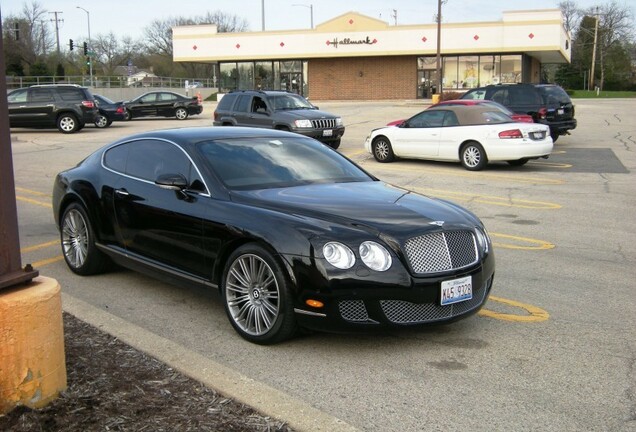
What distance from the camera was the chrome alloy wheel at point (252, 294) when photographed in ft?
15.6

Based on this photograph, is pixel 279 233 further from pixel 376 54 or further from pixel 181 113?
pixel 376 54

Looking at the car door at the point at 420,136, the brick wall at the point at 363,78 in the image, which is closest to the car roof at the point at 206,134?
the car door at the point at 420,136

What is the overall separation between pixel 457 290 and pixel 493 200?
7278 mm

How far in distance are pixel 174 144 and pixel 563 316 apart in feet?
11.9

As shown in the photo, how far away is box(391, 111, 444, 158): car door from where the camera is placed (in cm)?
1627

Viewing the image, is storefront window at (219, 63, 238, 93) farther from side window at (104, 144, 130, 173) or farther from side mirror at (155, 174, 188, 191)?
side mirror at (155, 174, 188, 191)

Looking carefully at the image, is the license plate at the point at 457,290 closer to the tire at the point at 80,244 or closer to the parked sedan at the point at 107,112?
the tire at the point at 80,244

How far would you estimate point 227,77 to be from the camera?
60438 millimetres

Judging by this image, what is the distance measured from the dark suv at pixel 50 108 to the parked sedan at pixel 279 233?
2195cm

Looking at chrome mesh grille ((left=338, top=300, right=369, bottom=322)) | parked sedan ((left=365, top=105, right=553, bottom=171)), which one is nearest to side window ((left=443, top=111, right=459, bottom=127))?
parked sedan ((left=365, top=105, right=553, bottom=171))

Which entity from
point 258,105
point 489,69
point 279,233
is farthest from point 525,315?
point 489,69

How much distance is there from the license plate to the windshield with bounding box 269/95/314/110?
15.5 meters

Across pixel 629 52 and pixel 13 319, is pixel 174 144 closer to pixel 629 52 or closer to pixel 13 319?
pixel 13 319

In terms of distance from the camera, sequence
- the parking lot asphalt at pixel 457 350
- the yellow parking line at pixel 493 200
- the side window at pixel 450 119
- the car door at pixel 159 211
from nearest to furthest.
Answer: the parking lot asphalt at pixel 457 350 → the car door at pixel 159 211 → the yellow parking line at pixel 493 200 → the side window at pixel 450 119
